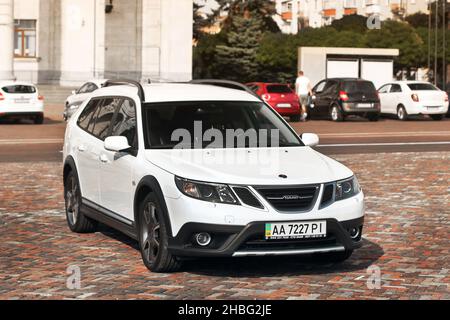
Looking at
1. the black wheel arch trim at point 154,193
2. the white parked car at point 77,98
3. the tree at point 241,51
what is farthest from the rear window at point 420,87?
the tree at point 241,51

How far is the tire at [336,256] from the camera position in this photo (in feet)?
27.8

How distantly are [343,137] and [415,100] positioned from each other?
10307 millimetres

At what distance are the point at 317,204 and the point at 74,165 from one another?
11.1 feet

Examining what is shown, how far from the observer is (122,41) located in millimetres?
57969

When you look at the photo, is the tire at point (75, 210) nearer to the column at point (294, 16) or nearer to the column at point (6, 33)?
the column at point (6, 33)

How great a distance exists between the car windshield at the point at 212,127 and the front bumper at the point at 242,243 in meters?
1.17

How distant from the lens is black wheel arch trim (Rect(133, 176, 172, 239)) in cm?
785

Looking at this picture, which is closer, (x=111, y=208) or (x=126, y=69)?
(x=111, y=208)

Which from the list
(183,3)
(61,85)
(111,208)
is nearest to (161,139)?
(111,208)

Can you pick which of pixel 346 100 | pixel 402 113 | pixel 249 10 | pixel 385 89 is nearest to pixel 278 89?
pixel 346 100

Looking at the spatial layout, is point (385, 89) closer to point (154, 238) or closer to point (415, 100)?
point (415, 100)

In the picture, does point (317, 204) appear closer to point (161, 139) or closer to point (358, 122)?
point (161, 139)

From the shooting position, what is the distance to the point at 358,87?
121ft

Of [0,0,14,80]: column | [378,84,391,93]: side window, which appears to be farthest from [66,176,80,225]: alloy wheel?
[0,0,14,80]: column
